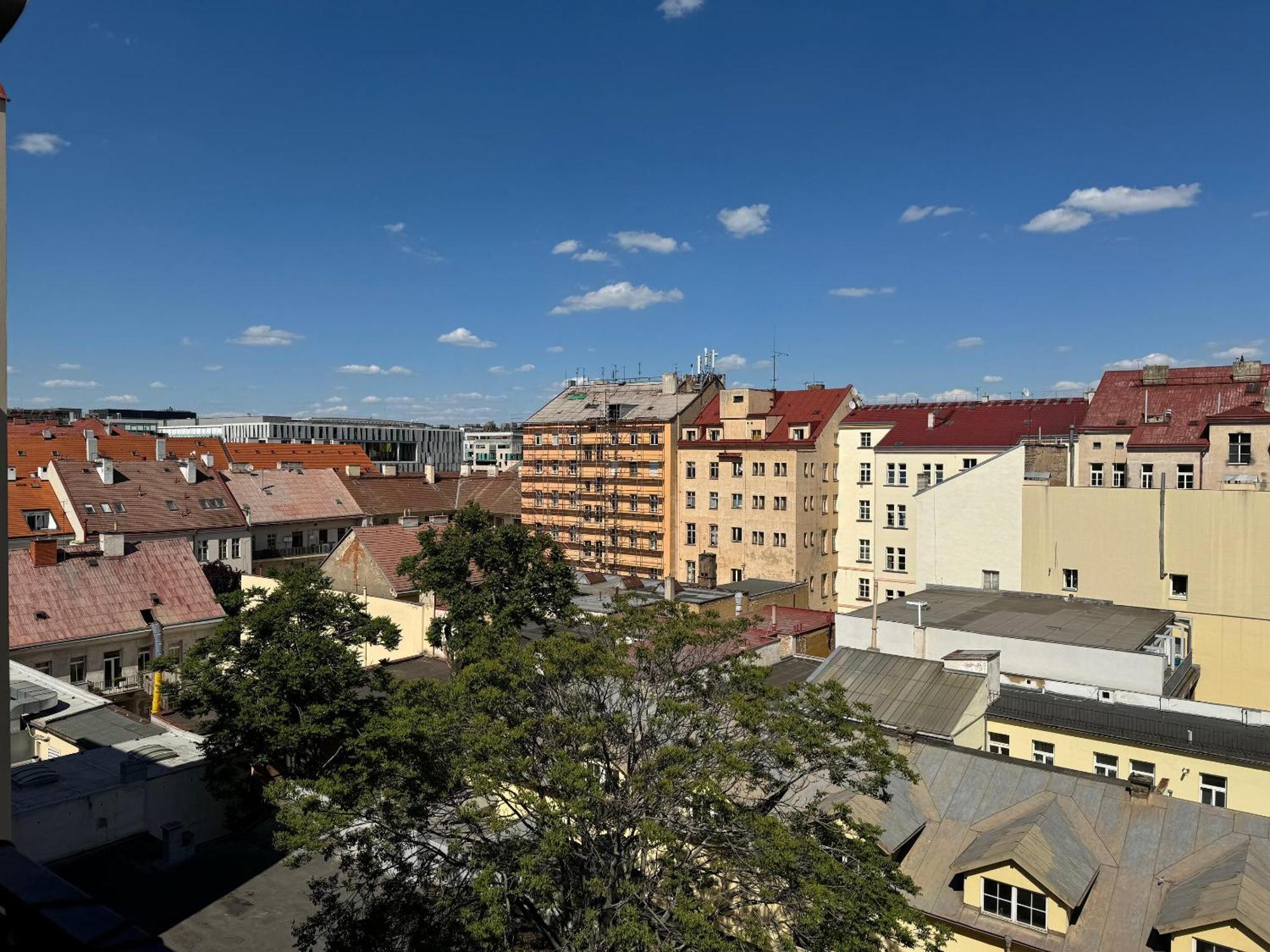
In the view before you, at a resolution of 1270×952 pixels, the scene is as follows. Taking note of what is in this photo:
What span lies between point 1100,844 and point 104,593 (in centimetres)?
3717

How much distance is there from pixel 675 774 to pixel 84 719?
22247 millimetres

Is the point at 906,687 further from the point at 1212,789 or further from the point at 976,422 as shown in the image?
the point at 976,422

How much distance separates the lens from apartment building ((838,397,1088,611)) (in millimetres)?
47125

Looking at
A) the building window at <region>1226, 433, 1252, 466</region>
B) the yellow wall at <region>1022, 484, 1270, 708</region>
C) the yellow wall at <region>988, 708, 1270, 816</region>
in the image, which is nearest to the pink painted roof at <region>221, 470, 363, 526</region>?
the yellow wall at <region>1022, 484, 1270, 708</region>

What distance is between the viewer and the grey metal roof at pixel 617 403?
6078cm

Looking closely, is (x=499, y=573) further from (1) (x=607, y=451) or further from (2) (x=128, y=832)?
(1) (x=607, y=451)

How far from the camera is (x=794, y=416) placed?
5600 centimetres

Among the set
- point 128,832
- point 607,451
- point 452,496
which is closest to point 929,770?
point 128,832

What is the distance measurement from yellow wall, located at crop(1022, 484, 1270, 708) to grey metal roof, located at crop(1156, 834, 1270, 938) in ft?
57.9

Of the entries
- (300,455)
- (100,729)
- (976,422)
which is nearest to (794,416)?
(976,422)

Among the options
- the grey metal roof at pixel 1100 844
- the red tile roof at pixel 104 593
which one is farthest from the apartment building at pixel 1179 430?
the red tile roof at pixel 104 593

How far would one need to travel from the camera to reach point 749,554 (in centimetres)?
5441

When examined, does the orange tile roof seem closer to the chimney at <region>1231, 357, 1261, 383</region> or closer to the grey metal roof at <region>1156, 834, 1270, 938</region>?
the chimney at <region>1231, 357, 1261, 383</region>

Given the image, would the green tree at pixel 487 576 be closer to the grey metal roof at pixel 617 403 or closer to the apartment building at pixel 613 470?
the apartment building at pixel 613 470
